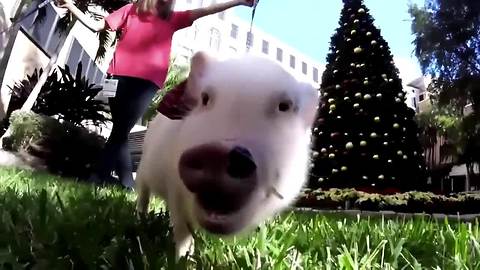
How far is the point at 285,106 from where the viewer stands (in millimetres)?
700

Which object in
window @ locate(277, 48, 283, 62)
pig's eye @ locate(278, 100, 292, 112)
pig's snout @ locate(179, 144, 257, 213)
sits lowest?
pig's snout @ locate(179, 144, 257, 213)

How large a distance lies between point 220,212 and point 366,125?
→ 5835mm

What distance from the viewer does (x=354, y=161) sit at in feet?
20.1

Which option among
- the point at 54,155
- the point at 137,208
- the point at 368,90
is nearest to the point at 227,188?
the point at 137,208

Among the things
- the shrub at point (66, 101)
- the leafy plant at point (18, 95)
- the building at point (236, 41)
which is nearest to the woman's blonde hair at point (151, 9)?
the building at point (236, 41)

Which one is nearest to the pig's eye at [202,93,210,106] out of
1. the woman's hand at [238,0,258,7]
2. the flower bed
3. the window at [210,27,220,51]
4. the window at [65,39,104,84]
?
the woman's hand at [238,0,258,7]

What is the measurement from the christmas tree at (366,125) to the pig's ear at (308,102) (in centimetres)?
509

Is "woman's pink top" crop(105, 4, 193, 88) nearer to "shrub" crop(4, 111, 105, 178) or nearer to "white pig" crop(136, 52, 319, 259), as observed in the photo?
"white pig" crop(136, 52, 319, 259)

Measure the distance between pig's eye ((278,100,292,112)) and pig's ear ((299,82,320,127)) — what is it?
4 cm

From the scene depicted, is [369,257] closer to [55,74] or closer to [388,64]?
[388,64]

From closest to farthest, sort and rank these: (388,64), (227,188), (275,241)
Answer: (227,188) → (275,241) → (388,64)

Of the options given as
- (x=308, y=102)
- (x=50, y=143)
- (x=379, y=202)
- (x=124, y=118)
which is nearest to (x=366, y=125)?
(x=379, y=202)

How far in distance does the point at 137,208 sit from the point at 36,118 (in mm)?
4515

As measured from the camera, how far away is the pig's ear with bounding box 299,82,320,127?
0.74m
